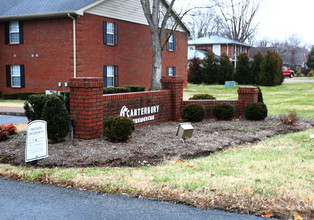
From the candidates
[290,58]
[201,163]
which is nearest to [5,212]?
[201,163]

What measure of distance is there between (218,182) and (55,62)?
19.3 metres

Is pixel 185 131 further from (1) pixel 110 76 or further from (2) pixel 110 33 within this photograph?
(2) pixel 110 33

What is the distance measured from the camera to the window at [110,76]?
24781 mm

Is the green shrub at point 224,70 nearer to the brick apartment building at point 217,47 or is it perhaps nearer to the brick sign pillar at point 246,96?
the brick apartment building at point 217,47

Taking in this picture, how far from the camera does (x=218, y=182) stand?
5551 mm

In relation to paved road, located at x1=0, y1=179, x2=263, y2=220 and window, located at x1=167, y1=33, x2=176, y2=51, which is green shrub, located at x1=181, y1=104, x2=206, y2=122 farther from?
window, located at x1=167, y1=33, x2=176, y2=51

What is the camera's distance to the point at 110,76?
82.7 feet

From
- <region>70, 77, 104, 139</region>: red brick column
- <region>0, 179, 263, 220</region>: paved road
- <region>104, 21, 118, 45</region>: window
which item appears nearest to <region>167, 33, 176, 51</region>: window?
<region>104, 21, 118, 45</region>: window

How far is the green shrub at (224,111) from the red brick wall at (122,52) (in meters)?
11.8

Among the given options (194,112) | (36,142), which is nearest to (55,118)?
(36,142)

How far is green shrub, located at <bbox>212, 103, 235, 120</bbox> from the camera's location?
12859 millimetres

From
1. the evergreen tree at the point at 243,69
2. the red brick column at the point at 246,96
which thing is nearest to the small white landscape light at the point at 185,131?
the red brick column at the point at 246,96

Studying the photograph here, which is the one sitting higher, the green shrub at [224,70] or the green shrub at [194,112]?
the green shrub at [224,70]

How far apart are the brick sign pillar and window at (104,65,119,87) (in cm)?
1288
